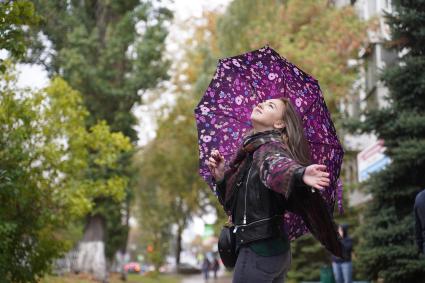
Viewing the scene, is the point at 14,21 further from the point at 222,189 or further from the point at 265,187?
the point at 265,187

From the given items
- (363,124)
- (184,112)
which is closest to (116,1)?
(184,112)

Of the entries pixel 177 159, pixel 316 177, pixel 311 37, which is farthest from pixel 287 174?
pixel 177 159

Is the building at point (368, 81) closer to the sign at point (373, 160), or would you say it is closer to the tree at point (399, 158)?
the sign at point (373, 160)

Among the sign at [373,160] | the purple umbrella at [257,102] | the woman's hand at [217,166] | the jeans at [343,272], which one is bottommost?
the jeans at [343,272]

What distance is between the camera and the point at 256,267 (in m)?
3.78

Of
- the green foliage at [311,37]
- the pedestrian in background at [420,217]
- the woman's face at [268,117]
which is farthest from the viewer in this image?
the green foliage at [311,37]

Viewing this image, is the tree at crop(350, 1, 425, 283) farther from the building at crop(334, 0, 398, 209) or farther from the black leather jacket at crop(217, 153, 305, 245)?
the black leather jacket at crop(217, 153, 305, 245)

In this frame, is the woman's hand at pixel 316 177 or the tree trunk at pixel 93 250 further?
the tree trunk at pixel 93 250

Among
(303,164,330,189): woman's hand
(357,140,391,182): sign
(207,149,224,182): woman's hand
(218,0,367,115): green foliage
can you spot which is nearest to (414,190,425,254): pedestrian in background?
(207,149,224,182): woman's hand

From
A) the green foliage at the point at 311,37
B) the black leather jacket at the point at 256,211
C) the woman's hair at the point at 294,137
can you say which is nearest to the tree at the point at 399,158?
the woman's hair at the point at 294,137

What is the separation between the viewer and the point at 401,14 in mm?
13008

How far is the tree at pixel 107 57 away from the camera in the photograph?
23.2 m

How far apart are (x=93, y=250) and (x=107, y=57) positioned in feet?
24.1

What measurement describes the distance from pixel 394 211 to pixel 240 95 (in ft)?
29.4
